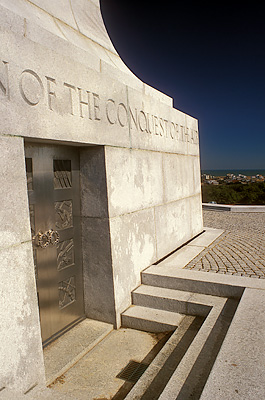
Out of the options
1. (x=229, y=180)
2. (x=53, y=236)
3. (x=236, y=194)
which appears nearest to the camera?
(x=53, y=236)

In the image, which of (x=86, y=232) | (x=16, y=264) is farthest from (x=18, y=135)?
(x=86, y=232)

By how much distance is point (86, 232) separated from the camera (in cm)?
436

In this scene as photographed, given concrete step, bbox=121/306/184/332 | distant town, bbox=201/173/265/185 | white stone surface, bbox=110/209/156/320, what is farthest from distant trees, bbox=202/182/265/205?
concrete step, bbox=121/306/184/332

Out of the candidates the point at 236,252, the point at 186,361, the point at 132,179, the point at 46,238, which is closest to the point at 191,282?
the point at 186,361

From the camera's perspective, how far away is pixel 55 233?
3.80m

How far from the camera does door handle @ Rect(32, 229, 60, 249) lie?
3.55 meters

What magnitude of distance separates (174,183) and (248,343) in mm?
3972

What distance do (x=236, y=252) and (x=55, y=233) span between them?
3.88 m

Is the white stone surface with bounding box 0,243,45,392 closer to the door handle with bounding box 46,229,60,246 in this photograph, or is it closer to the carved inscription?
the door handle with bounding box 46,229,60,246

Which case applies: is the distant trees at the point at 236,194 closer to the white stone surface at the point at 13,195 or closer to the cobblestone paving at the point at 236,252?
the cobblestone paving at the point at 236,252

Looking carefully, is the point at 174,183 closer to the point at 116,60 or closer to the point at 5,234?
the point at 116,60

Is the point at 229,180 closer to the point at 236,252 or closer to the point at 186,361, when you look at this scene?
the point at 236,252

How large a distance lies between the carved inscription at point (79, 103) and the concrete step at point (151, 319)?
267 cm

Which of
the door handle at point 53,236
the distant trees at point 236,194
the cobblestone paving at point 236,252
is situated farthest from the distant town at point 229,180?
the door handle at point 53,236
